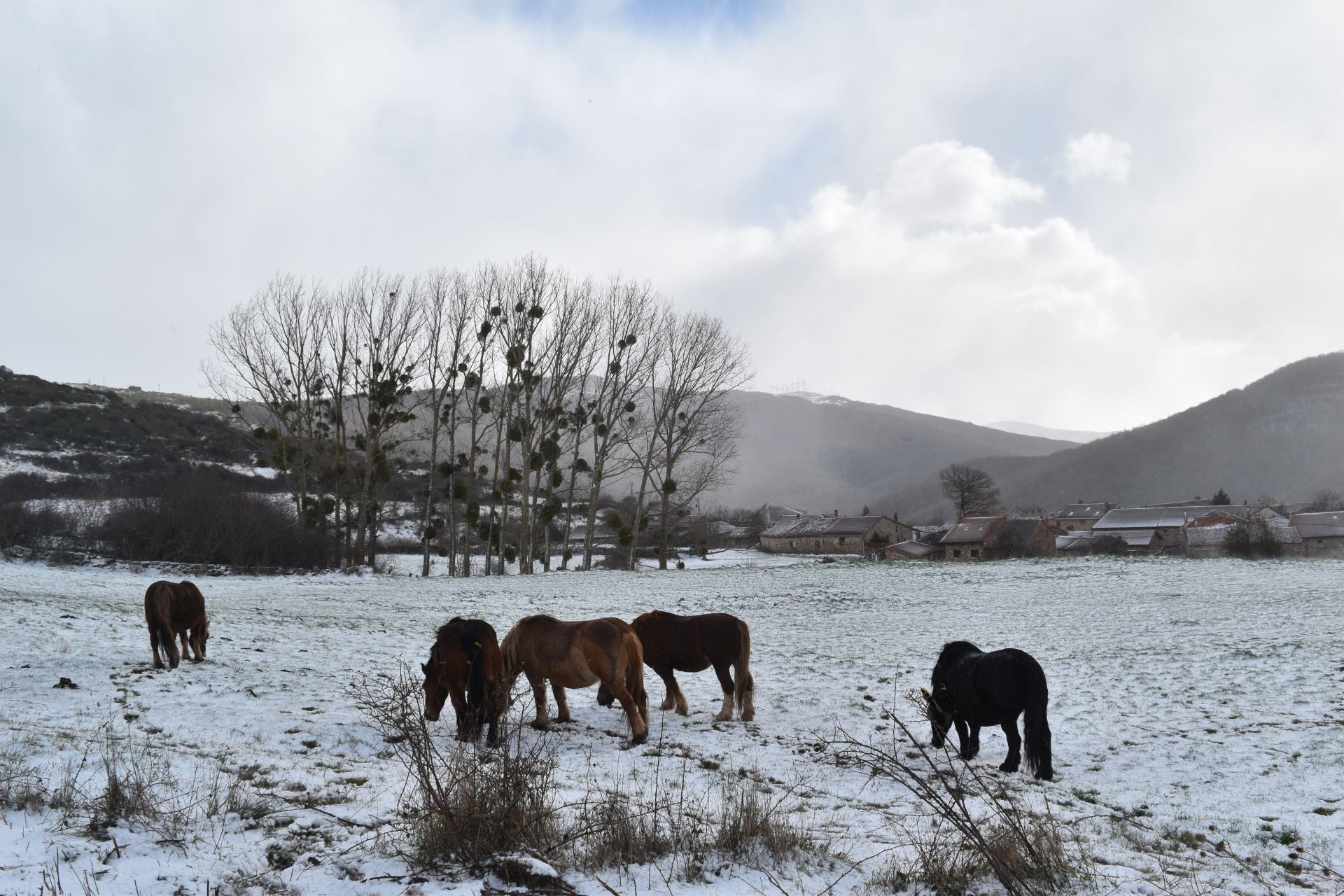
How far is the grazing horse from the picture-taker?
8906mm

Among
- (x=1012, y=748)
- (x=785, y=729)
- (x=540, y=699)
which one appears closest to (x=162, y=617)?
(x=540, y=699)

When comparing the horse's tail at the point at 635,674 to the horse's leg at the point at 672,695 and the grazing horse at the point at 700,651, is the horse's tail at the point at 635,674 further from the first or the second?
the horse's leg at the point at 672,695

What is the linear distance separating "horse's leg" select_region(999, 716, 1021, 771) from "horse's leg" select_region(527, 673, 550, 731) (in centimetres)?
472

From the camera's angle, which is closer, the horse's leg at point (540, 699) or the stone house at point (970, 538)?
the horse's leg at point (540, 699)

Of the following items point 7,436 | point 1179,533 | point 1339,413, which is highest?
point 1339,413

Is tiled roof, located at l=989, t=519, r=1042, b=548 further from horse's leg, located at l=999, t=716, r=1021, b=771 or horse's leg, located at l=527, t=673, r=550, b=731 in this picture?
horse's leg, located at l=527, t=673, r=550, b=731

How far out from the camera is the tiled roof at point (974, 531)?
72000 millimetres

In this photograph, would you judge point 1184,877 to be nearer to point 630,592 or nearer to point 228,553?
point 630,592

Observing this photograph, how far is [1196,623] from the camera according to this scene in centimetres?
1692

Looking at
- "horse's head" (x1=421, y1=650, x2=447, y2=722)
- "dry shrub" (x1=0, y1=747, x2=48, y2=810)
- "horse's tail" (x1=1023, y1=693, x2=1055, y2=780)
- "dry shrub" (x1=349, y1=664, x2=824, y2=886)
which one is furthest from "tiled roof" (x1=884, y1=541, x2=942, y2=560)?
"dry shrub" (x1=0, y1=747, x2=48, y2=810)

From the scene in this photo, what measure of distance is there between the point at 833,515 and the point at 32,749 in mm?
84888

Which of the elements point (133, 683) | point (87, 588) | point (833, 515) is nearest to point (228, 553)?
point (87, 588)

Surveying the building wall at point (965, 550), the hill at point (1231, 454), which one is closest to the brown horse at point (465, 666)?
the building wall at point (965, 550)

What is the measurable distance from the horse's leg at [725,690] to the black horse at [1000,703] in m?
2.39
